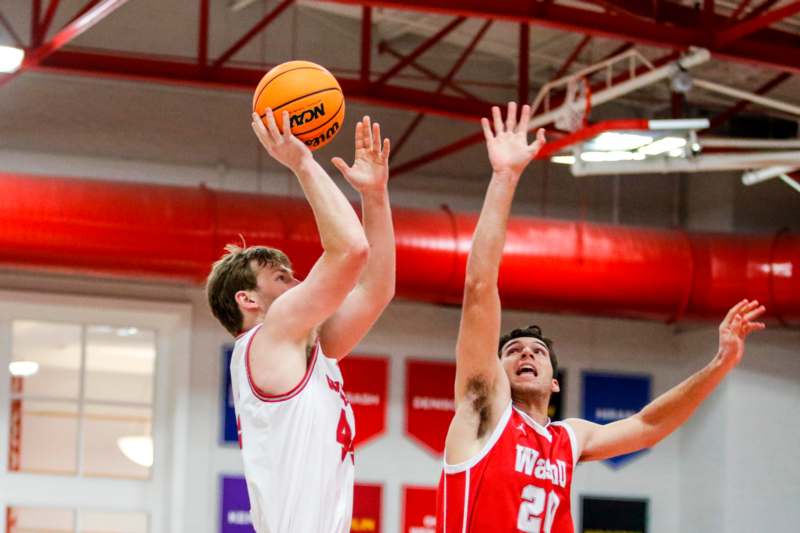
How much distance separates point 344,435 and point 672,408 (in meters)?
2.19

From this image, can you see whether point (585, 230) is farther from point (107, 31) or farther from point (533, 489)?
point (533, 489)

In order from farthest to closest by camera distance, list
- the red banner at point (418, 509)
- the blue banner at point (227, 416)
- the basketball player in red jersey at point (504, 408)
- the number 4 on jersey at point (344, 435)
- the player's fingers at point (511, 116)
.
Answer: the red banner at point (418, 509) → the blue banner at point (227, 416) → the basketball player in red jersey at point (504, 408) → the player's fingers at point (511, 116) → the number 4 on jersey at point (344, 435)

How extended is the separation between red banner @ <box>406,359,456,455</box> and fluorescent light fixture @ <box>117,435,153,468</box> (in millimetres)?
2972

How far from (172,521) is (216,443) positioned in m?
0.95

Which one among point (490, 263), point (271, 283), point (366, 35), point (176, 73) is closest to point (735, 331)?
point (490, 263)

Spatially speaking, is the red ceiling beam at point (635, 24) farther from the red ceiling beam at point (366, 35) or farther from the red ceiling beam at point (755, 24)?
the red ceiling beam at point (366, 35)

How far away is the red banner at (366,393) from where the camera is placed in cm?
1538

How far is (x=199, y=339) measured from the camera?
49.2 ft

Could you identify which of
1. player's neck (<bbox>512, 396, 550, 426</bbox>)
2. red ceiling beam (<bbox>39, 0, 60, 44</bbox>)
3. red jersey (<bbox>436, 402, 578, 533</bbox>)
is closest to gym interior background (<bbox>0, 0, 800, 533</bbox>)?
red ceiling beam (<bbox>39, 0, 60, 44</bbox>)

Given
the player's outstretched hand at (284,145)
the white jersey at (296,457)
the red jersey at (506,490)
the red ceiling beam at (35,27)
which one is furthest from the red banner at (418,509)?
the player's outstretched hand at (284,145)

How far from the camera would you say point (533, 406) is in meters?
6.48

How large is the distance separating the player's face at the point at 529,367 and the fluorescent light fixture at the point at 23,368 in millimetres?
9322

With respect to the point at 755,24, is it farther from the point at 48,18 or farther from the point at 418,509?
the point at 418,509

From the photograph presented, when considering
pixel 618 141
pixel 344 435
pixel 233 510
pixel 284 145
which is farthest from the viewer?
pixel 233 510
